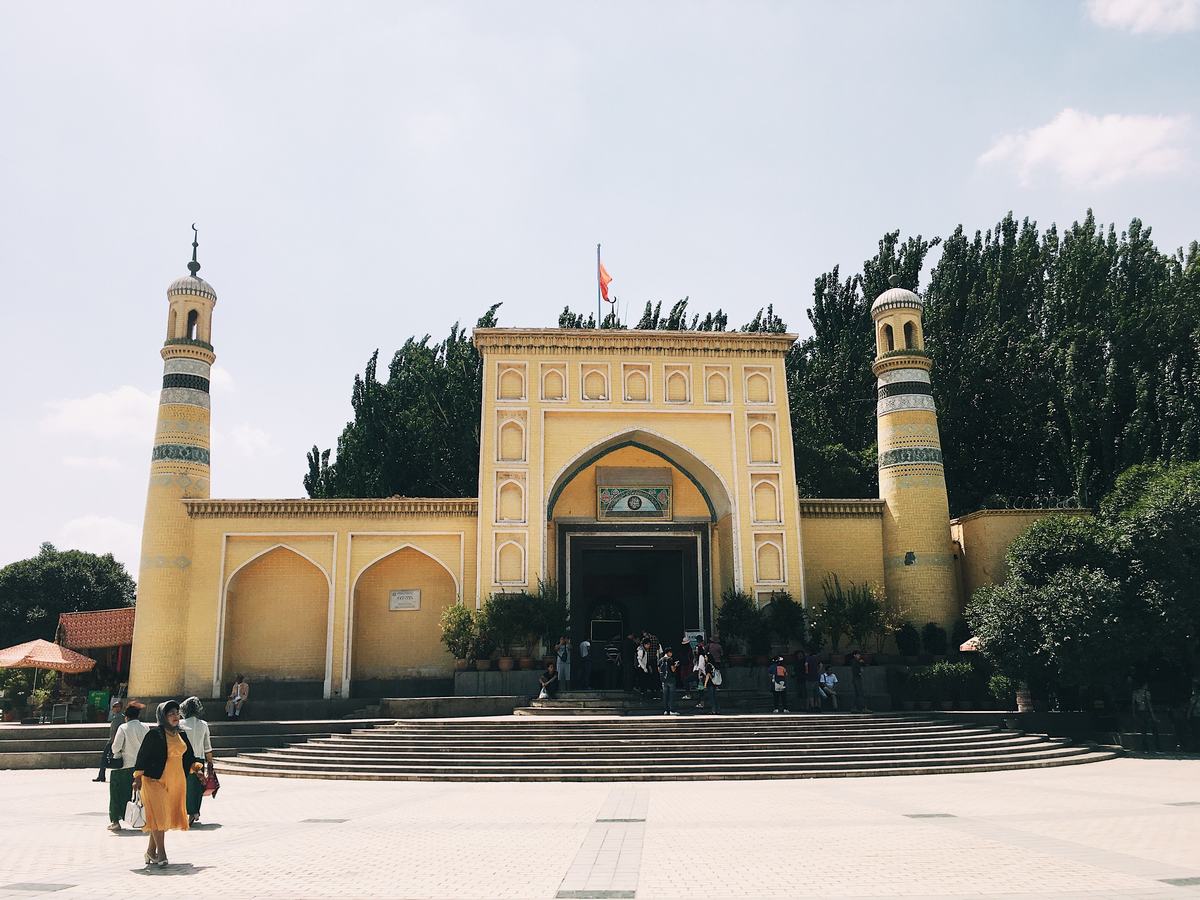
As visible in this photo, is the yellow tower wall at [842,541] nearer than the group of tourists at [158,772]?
No

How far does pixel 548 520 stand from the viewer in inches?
817

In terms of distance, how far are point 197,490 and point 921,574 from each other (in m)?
14.7

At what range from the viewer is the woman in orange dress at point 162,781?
6.51 metres

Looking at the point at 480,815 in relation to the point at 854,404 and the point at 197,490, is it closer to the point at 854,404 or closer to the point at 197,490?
the point at 197,490

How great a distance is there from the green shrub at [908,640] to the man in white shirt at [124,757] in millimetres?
14785

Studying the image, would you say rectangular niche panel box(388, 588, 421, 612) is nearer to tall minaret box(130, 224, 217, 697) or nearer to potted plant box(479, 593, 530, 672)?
potted plant box(479, 593, 530, 672)

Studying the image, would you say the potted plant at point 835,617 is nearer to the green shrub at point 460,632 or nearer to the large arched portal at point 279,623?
the green shrub at point 460,632

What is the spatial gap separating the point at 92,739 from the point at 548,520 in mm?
9086

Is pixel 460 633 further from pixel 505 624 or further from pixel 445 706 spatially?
pixel 445 706

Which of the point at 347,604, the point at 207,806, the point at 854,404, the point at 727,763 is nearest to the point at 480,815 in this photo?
the point at 207,806

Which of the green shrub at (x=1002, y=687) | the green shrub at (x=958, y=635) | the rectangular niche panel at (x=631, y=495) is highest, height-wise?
the rectangular niche panel at (x=631, y=495)

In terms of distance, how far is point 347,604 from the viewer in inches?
783

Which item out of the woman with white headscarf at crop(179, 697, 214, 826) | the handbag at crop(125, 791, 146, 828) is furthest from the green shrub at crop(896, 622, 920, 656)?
the handbag at crop(125, 791, 146, 828)

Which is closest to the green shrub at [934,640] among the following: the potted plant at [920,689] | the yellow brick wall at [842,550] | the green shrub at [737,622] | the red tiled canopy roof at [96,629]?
the potted plant at [920,689]
